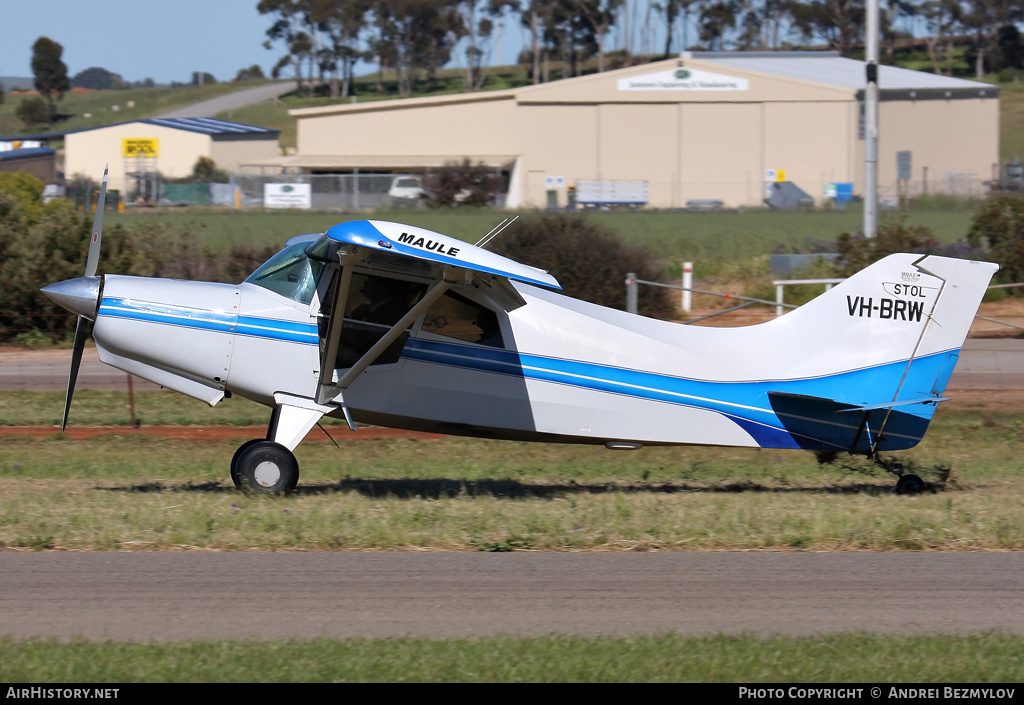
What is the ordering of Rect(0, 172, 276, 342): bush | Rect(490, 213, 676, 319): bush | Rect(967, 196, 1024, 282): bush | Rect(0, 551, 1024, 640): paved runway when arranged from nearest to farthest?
Rect(0, 551, 1024, 640): paved runway → Rect(0, 172, 276, 342): bush → Rect(490, 213, 676, 319): bush → Rect(967, 196, 1024, 282): bush

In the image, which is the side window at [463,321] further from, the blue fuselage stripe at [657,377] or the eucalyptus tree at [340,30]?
the eucalyptus tree at [340,30]

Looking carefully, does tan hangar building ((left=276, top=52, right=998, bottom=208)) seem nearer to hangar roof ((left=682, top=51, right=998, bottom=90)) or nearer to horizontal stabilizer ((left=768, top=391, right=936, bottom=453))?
hangar roof ((left=682, top=51, right=998, bottom=90))

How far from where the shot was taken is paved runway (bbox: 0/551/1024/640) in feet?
18.7

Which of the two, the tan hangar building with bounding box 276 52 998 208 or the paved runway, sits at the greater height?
the tan hangar building with bounding box 276 52 998 208

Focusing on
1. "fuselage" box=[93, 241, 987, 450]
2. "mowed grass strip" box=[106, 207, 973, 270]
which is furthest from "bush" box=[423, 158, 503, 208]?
"fuselage" box=[93, 241, 987, 450]

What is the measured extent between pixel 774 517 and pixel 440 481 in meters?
3.40

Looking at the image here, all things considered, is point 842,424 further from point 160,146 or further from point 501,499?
point 160,146

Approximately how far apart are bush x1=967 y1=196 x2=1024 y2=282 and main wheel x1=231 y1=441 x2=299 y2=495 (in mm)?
19698

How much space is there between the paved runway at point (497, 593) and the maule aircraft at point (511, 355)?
79.6 inches

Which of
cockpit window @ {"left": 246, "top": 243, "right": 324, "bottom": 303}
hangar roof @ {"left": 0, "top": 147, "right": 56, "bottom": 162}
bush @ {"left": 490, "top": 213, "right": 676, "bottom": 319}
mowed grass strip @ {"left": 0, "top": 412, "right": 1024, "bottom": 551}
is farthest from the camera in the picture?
hangar roof @ {"left": 0, "top": 147, "right": 56, "bottom": 162}

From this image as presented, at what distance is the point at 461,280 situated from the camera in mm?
8477

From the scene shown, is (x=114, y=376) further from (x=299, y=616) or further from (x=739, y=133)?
(x=739, y=133)

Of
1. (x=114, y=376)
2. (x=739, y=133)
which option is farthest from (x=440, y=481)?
(x=739, y=133)

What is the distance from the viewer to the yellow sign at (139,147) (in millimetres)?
78688
